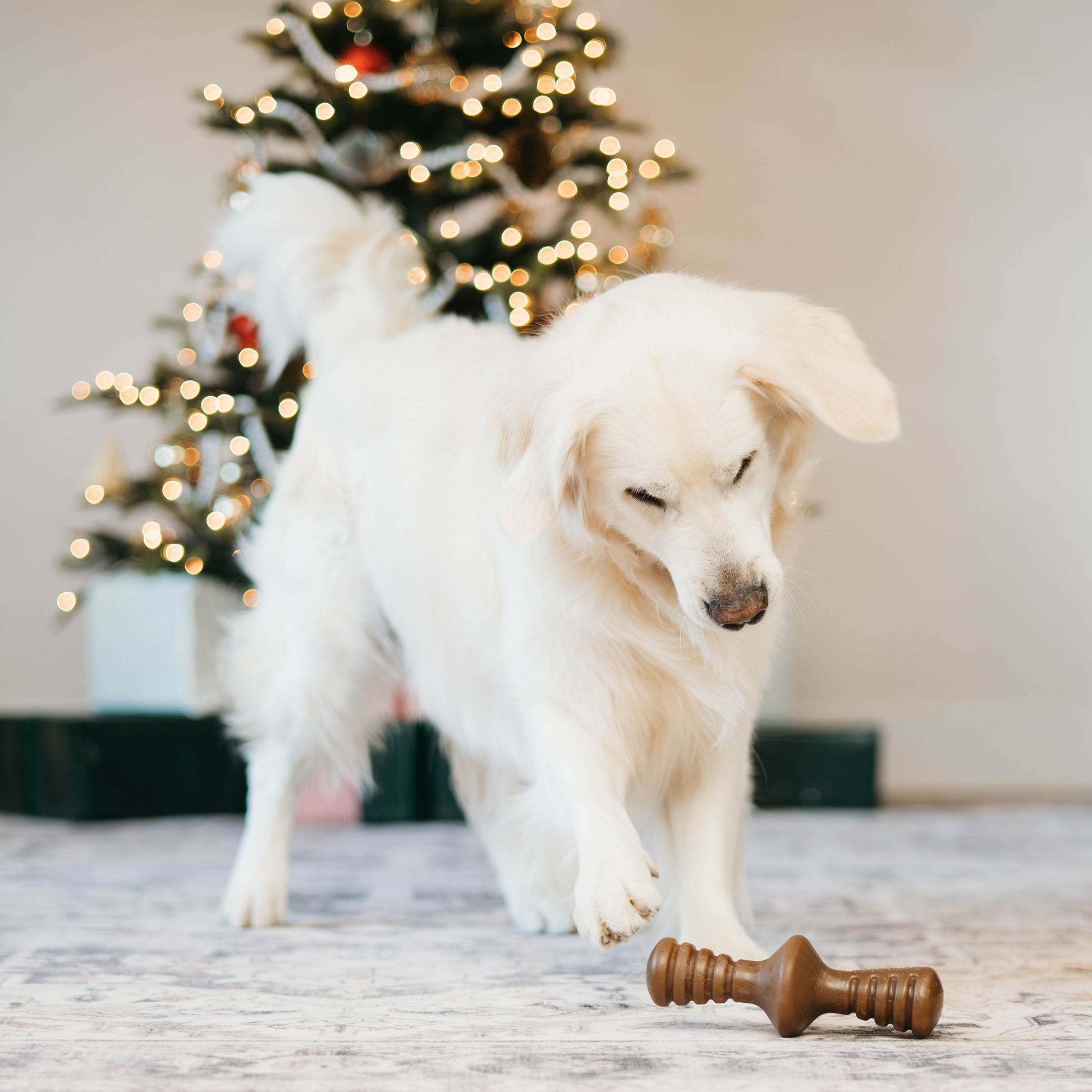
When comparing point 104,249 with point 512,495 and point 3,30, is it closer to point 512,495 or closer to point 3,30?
point 3,30

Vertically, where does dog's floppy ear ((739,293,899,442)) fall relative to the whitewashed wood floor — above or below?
above

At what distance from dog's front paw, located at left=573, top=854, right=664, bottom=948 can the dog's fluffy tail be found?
3.94 feet

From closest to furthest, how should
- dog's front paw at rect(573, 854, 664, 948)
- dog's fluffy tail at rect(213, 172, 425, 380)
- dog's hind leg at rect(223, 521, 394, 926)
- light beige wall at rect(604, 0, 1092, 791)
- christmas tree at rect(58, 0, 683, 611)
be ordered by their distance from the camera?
1. dog's front paw at rect(573, 854, 664, 948)
2. dog's hind leg at rect(223, 521, 394, 926)
3. dog's fluffy tail at rect(213, 172, 425, 380)
4. christmas tree at rect(58, 0, 683, 611)
5. light beige wall at rect(604, 0, 1092, 791)

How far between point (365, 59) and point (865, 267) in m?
1.80

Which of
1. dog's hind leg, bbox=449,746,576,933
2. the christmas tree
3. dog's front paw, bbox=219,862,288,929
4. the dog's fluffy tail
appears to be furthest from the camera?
the christmas tree

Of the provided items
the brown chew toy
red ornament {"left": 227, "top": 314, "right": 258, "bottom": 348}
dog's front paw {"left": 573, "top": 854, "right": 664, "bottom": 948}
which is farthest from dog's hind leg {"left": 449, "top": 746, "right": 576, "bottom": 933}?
red ornament {"left": 227, "top": 314, "right": 258, "bottom": 348}

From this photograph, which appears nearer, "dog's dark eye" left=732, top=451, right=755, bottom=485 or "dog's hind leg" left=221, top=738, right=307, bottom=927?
"dog's dark eye" left=732, top=451, right=755, bottom=485

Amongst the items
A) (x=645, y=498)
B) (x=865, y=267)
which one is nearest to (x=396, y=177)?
(x=865, y=267)

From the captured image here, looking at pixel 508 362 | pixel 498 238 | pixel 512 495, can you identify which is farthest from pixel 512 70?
pixel 512 495

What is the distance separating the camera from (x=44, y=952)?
1654mm

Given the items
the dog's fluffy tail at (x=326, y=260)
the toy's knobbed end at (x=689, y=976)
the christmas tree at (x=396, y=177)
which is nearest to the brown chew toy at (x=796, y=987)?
the toy's knobbed end at (x=689, y=976)

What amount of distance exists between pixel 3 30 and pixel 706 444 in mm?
3606

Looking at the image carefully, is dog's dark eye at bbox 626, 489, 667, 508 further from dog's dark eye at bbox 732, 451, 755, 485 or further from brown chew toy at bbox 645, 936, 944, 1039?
brown chew toy at bbox 645, 936, 944, 1039

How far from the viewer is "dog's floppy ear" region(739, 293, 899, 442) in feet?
4.33
